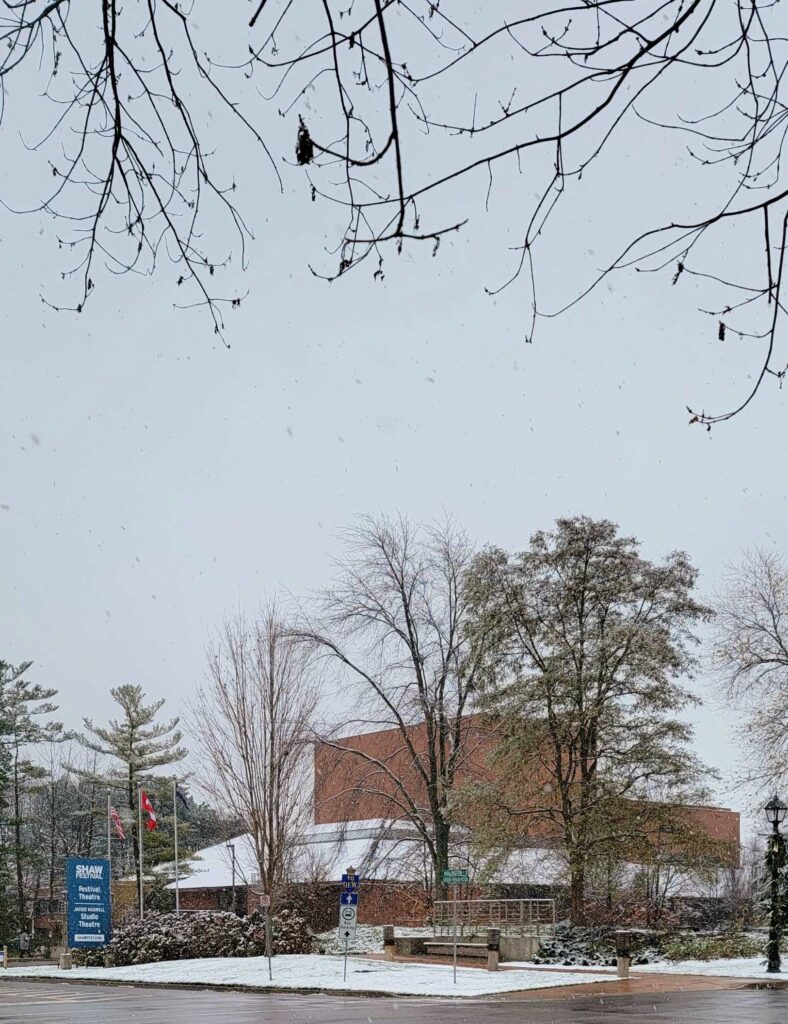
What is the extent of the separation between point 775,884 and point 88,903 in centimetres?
2215

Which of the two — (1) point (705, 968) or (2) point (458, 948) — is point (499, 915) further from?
(1) point (705, 968)

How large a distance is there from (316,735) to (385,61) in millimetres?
36285

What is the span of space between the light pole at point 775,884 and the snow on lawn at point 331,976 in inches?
151

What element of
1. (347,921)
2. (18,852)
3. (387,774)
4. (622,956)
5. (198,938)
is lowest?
(18,852)

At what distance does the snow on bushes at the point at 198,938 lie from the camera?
3719 cm

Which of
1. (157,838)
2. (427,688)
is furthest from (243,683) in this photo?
(157,838)

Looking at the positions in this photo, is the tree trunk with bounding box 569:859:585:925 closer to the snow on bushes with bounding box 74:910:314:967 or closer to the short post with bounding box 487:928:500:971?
the short post with bounding box 487:928:500:971

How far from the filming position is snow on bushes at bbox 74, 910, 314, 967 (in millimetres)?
37188

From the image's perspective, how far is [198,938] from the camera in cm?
3825

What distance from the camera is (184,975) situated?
32562mm

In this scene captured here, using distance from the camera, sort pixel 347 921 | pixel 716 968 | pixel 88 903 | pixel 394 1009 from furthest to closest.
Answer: pixel 88 903 → pixel 716 968 → pixel 347 921 → pixel 394 1009

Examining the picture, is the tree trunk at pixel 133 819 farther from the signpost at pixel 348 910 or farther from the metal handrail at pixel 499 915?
the signpost at pixel 348 910

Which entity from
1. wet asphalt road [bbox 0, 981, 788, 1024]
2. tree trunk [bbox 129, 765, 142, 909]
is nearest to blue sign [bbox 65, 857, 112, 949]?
wet asphalt road [bbox 0, 981, 788, 1024]

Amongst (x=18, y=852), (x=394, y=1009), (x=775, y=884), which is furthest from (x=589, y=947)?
(x=18, y=852)
